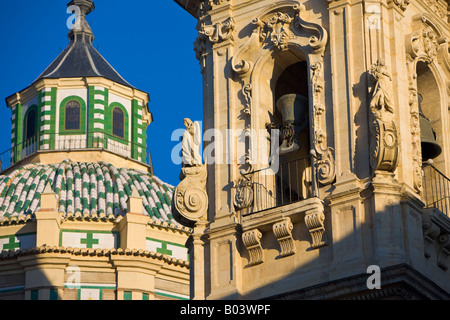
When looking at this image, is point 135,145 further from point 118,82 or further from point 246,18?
point 246,18

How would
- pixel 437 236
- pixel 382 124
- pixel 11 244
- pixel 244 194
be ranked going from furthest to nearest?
1. pixel 11 244
2. pixel 244 194
3. pixel 437 236
4. pixel 382 124

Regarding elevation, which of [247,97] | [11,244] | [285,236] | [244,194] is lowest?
[285,236]

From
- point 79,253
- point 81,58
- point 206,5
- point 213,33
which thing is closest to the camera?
point 213,33

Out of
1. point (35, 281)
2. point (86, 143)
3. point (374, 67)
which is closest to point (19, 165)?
point (86, 143)

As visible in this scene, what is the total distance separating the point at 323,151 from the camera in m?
36.2

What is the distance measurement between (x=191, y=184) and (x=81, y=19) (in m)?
38.5

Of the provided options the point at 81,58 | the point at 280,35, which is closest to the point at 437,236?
the point at 280,35

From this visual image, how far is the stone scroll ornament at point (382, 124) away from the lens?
3488 cm

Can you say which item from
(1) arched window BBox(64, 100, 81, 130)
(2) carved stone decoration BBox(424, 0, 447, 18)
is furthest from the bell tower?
(2) carved stone decoration BBox(424, 0, 447, 18)

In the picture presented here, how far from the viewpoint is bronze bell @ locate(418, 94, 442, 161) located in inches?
1503

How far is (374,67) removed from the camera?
3594 centimetres

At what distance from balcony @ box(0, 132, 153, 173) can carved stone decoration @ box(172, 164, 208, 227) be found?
30.1 m

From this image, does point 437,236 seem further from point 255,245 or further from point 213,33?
point 213,33

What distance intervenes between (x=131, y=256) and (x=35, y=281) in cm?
353
